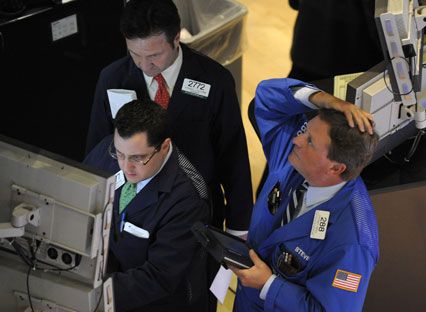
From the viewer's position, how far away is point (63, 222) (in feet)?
7.09

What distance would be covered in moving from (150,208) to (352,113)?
0.85 m

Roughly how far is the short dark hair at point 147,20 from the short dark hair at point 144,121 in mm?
318

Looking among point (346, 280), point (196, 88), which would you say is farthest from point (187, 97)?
point (346, 280)

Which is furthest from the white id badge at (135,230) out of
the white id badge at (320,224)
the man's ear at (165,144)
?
the white id badge at (320,224)

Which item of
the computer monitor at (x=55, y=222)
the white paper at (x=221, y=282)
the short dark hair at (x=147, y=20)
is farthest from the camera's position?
the white paper at (x=221, y=282)

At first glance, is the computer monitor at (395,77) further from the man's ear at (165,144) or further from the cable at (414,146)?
the man's ear at (165,144)

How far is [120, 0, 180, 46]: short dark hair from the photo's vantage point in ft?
9.98

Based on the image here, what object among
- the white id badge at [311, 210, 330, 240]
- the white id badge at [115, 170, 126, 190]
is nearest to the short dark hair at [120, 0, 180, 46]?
the white id badge at [115, 170, 126, 190]

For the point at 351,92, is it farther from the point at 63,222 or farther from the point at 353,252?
the point at 63,222

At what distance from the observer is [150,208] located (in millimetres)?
2922

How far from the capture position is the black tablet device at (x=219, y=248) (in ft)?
9.31

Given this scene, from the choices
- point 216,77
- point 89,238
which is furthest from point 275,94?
point 89,238

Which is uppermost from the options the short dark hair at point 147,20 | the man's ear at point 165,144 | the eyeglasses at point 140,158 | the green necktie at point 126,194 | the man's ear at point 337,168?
the short dark hair at point 147,20

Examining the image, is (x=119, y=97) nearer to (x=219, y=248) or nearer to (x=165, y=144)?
(x=165, y=144)
